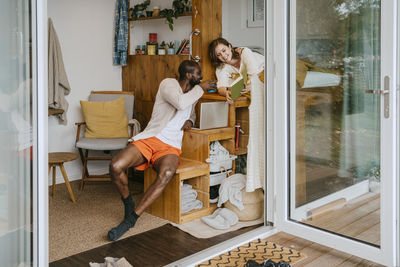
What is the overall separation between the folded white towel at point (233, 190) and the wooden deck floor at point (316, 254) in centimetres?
50

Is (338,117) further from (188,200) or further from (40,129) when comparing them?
(40,129)

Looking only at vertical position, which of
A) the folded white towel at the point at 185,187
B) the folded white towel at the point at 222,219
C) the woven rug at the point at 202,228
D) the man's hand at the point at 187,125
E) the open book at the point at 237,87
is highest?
the open book at the point at 237,87

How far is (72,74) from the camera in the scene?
498 cm

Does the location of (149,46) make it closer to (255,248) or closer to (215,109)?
(215,109)

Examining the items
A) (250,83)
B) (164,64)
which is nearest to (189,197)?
(250,83)

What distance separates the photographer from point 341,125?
2.99 metres

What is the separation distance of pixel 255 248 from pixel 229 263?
0.32 m

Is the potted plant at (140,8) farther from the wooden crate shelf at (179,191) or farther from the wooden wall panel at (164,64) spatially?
the wooden crate shelf at (179,191)

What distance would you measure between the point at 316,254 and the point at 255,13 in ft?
8.18

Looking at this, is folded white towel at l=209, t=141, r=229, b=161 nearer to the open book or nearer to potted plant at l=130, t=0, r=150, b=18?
the open book

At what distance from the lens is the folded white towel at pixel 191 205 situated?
3805 mm

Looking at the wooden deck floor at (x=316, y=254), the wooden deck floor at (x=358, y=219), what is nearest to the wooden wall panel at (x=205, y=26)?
the wooden deck floor at (x=316, y=254)

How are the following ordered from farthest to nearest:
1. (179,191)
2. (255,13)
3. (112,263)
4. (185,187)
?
(255,13), (185,187), (179,191), (112,263)

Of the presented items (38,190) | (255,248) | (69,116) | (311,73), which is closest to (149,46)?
(69,116)
